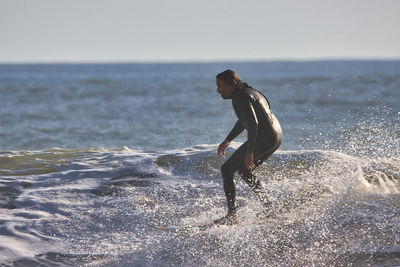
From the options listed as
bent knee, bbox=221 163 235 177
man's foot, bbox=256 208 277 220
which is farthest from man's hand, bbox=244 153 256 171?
man's foot, bbox=256 208 277 220

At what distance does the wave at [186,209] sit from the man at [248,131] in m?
0.53

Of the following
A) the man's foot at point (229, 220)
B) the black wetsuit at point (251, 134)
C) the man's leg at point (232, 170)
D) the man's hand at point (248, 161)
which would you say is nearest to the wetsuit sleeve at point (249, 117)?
the black wetsuit at point (251, 134)

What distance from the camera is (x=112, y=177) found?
834cm

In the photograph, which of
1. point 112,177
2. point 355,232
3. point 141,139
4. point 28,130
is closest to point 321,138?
point 141,139

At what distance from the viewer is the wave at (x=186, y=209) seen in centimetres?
523

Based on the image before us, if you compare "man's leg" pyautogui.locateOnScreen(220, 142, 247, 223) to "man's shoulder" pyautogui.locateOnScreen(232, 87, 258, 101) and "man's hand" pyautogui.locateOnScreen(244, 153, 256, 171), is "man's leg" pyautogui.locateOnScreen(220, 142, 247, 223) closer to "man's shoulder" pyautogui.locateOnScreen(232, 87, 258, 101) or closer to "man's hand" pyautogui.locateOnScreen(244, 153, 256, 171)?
"man's hand" pyautogui.locateOnScreen(244, 153, 256, 171)

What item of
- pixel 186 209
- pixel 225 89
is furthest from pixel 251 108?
pixel 186 209

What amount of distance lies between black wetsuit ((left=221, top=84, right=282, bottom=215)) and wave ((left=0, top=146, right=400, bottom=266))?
21.8 inches

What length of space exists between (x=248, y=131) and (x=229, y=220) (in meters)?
1.16

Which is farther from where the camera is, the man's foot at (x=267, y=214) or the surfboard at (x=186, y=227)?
the man's foot at (x=267, y=214)

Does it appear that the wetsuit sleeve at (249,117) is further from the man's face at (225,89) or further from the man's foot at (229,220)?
the man's foot at (229,220)

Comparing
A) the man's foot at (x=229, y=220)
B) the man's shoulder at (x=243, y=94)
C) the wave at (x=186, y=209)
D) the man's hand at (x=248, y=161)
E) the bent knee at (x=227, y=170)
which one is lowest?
the wave at (x=186, y=209)

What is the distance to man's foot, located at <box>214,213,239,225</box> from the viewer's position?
5.90 metres

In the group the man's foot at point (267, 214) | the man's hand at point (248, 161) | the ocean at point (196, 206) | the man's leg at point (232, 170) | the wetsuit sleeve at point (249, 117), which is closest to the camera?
the ocean at point (196, 206)
